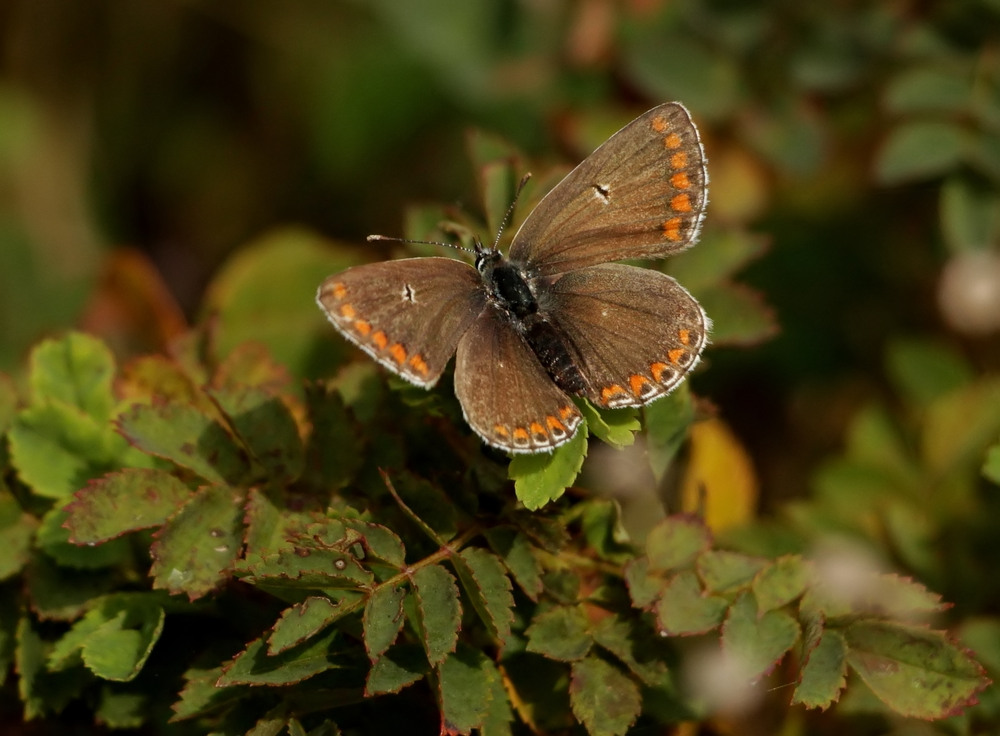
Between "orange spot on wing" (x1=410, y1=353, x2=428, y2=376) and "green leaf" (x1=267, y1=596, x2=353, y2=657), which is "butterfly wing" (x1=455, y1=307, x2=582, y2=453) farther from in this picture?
"green leaf" (x1=267, y1=596, x2=353, y2=657)

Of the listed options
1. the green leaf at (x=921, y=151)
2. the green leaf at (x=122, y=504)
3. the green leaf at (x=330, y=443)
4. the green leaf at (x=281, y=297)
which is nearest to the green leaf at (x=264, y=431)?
the green leaf at (x=330, y=443)

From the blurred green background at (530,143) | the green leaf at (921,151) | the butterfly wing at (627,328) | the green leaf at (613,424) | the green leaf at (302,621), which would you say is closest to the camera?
the green leaf at (302,621)

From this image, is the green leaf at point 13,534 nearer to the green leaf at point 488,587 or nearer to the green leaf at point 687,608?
the green leaf at point 488,587

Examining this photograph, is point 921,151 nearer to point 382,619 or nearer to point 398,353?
point 398,353

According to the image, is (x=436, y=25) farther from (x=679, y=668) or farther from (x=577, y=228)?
(x=679, y=668)

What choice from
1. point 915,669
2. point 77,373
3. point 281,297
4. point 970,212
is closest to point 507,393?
point 915,669

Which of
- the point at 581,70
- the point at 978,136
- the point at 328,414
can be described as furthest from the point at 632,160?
the point at 581,70

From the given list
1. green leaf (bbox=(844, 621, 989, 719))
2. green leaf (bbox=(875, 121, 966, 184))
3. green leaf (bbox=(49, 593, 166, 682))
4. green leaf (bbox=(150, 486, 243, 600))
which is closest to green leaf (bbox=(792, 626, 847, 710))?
green leaf (bbox=(844, 621, 989, 719))
